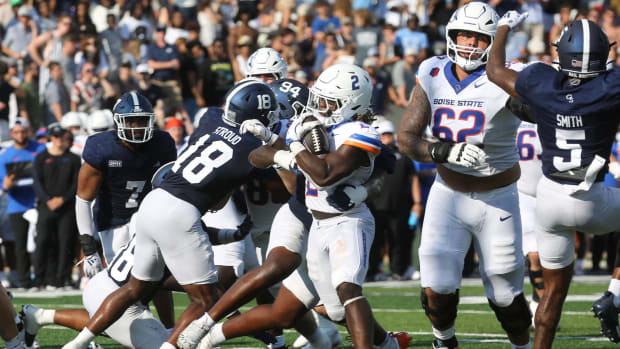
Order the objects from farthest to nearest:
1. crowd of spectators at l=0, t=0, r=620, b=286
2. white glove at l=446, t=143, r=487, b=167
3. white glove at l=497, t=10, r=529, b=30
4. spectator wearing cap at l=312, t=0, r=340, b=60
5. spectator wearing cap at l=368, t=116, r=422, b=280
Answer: spectator wearing cap at l=312, t=0, r=340, b=60, crowd of spectators at l=0, t=0, r=620, b=286, spectator wearing cap at l=368, t=116, r=422, b=280, white glove at l=497, t=10, r=529, b=30, white glove at l=446, t=143, r=487, b=167

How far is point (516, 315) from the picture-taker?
5801 mm

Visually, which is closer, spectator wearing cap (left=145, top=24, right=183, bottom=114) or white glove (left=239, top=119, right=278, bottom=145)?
white glove (left=239, top=119, right=278, bottom=145)

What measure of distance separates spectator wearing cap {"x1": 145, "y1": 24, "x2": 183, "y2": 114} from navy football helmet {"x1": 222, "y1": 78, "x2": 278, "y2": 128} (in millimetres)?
9015

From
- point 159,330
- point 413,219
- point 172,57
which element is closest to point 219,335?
point 159,330

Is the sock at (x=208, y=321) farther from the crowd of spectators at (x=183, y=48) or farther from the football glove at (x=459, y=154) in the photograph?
the crowd of spectators at (x=183, y=48)

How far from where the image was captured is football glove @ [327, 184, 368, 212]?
18.1 feet

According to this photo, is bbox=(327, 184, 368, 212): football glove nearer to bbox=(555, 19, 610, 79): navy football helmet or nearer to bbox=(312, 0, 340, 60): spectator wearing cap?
bbox=(555, 19, 610, 79): navy football helmet

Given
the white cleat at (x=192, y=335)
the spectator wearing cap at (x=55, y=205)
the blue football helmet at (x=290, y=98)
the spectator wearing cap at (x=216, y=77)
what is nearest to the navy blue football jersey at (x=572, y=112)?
the blue football helmet at (x=290, y=98)

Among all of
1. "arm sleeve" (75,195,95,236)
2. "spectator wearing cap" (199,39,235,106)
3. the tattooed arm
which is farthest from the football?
"spectator wearing cap" (199,39,235,106)

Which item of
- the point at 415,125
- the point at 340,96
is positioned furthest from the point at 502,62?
the point at 340,96

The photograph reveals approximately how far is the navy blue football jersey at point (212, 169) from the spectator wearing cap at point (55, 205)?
607cm

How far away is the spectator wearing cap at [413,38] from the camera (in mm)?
15688

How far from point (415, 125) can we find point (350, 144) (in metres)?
0.63

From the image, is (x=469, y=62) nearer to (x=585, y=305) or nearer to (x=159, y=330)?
(x=159, y=330)
